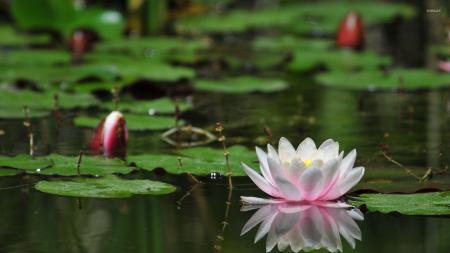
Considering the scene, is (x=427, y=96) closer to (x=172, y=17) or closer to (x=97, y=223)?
A: (x=97, y=223)

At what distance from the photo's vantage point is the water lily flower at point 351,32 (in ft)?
21.4

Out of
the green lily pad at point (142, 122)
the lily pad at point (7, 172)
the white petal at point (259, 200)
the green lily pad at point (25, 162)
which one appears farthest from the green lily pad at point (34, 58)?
the white petal at point (259, 200)

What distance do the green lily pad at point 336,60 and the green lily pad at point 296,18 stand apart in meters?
1.53

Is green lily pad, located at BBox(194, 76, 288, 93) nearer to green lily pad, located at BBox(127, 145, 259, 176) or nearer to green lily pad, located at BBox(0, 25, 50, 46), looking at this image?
green lily pad, located at BBox(127, 145, 259, 176)

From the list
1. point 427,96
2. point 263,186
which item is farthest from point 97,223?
point 427,96

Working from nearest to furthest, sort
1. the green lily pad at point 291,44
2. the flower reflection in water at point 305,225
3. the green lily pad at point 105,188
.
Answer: the flower reflection in water at point 305,225 → the green lily pad at point 105,188 → the green lily pad at point 291,44

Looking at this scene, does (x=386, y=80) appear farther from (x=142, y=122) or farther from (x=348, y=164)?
(x=348, y=164)

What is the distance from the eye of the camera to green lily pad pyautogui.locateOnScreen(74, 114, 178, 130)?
397 cm

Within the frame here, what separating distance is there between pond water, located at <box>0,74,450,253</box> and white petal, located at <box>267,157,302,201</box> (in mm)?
114

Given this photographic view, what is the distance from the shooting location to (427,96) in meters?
5.09

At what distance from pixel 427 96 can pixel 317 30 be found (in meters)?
2.84

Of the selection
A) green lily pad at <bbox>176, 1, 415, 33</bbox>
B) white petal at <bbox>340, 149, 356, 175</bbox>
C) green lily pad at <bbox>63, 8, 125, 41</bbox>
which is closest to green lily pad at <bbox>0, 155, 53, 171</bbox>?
white petal at <bbox>340, 149, 356, 175</bbox>

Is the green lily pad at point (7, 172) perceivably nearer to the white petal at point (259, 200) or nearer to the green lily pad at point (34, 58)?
the white petal at point (259, 200)

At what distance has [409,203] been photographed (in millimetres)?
2635
